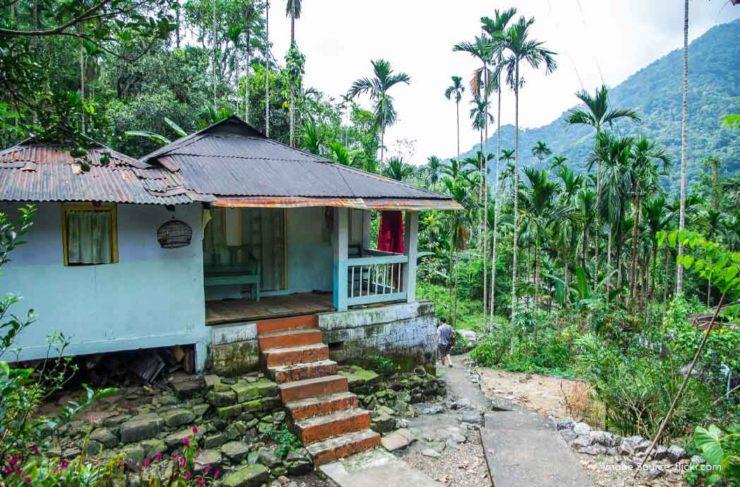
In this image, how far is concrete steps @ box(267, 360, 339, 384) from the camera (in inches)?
270

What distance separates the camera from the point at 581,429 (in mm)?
6844

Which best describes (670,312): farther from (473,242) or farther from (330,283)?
(473,242)

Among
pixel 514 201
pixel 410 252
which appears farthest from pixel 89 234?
pixel 514 201

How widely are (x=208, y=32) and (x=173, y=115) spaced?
13874 mm

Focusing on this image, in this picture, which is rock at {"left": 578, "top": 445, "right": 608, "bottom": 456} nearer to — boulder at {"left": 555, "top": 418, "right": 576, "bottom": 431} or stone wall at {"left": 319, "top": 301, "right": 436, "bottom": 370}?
boulder at {"left": 555, "top": 418, "right": 576, "bottom": 431}

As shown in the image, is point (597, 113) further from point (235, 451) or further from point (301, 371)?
point (235, 451)

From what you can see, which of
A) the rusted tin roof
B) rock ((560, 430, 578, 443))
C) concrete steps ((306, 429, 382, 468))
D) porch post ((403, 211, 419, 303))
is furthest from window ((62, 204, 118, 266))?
rock ((560, 430, 578, 443))

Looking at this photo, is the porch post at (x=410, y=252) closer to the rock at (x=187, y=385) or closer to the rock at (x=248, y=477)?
the rock at (x=187, y=385)

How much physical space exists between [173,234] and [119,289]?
3.48 ft

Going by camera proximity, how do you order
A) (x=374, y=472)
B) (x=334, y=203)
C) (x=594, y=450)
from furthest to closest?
(x=334, y=203) < (x=594, y=450) < (x=374, y=472)

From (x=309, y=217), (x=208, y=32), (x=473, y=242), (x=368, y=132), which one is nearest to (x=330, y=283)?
(x=309, y=217)

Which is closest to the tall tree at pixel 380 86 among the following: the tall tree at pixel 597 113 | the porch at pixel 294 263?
the tall tree at pixel 597 113

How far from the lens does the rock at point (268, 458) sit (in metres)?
5.66

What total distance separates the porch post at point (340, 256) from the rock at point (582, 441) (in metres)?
4.05
